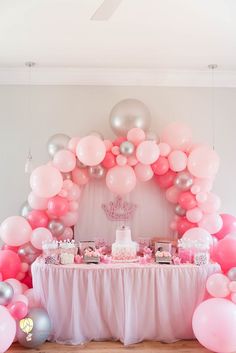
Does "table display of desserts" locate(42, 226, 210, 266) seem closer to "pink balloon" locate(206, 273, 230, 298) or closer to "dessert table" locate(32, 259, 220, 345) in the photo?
"dessert table" locate(32, 259, 220, 345)

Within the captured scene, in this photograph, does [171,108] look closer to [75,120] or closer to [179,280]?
[75,120]

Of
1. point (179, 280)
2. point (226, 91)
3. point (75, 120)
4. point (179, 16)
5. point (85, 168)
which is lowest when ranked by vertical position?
point (179, 280)

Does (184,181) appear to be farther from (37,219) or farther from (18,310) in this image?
(18,310)

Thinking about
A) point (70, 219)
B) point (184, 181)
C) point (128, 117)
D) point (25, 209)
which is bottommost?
point (70, 219)

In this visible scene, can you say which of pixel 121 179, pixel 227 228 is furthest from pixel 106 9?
pixel 227 228

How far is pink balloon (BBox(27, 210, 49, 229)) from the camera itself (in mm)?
4129

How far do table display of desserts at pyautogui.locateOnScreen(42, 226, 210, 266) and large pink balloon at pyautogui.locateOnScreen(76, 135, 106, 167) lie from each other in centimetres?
76

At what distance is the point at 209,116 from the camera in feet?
15.8

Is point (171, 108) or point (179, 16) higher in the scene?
point (179, 16)

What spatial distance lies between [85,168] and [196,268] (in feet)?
5.06

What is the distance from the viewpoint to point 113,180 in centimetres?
415

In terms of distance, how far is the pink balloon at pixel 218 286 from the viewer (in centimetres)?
348

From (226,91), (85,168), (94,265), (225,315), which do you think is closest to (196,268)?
(225,315)

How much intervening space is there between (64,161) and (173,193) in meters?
1.23
